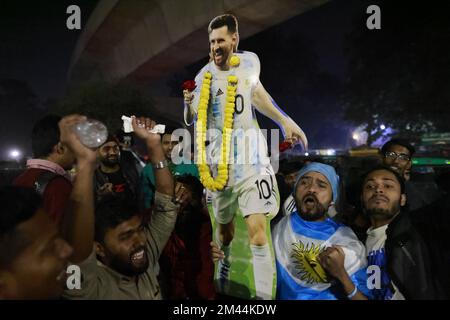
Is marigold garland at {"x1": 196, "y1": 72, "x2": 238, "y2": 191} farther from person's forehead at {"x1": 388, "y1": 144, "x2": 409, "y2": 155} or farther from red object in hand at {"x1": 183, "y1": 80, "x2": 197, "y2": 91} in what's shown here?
person's forehead at {"x1": 388, "y1": 144, "x2": 409, "y2": 155}

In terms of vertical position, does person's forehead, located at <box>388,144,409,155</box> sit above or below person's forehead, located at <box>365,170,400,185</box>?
above

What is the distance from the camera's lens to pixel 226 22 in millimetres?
2785

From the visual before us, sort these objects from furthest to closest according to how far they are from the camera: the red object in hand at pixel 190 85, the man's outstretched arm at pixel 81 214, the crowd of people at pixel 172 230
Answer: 1. the red object in hand at pixel 190 85
2. the man's outstretched arm at pixel 81 214
3. the crowd of people at pixel 172 230

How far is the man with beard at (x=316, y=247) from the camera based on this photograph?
7.79 feet

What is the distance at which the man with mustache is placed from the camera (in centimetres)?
268

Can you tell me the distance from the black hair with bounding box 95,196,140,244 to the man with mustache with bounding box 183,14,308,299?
0.95 metres

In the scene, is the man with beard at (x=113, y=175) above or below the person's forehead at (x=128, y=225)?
above

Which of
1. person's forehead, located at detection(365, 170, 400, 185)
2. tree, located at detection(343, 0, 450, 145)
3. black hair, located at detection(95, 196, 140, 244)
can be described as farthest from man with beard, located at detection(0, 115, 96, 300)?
tree, located at detection(343, 0, 450, 145)

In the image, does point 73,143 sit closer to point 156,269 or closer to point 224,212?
point 156,269

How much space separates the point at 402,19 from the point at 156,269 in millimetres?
3426

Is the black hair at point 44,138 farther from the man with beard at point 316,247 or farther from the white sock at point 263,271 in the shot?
the man with beard at point 316,247

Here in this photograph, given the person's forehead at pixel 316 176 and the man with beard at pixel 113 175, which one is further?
the man with beard at pixel 113 175

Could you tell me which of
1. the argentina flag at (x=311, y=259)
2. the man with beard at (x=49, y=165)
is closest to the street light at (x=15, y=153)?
the man with beard at (x=49, y=165)
